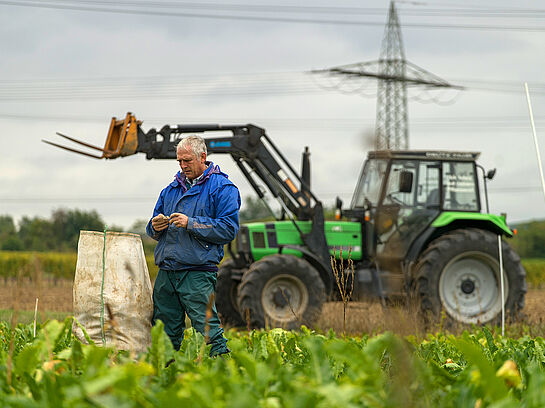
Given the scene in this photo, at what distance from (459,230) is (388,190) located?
3.80ft

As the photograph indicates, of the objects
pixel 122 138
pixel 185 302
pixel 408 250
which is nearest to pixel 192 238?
pixel 185 302

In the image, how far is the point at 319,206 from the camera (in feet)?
36.0

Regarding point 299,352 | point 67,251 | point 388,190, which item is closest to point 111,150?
point 388,190

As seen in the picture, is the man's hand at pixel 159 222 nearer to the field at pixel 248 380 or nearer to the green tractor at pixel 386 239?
the field at pixel 248 380

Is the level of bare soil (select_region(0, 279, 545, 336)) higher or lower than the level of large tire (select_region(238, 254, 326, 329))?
lower

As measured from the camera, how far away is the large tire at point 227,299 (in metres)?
11.1

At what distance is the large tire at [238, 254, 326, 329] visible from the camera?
9.99 metres

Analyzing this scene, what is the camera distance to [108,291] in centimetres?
429

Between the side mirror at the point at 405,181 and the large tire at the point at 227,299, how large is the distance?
2.86m

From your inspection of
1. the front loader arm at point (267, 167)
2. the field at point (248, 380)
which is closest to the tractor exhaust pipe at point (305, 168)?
the front loader arm at point (267, 167)

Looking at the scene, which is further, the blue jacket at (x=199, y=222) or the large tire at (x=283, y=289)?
the large tire at (x=283, y=289)

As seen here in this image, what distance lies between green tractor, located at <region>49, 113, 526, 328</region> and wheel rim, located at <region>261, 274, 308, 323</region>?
0.05ft

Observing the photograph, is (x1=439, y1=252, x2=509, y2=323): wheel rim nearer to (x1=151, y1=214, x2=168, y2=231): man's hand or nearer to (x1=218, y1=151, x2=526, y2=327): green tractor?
(x1=218, y1=151, x2=526, y2=327): green tractor

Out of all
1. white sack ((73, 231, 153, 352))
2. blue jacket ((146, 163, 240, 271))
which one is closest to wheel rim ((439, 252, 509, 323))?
blue jacket ((146, 163, 240, 271))
